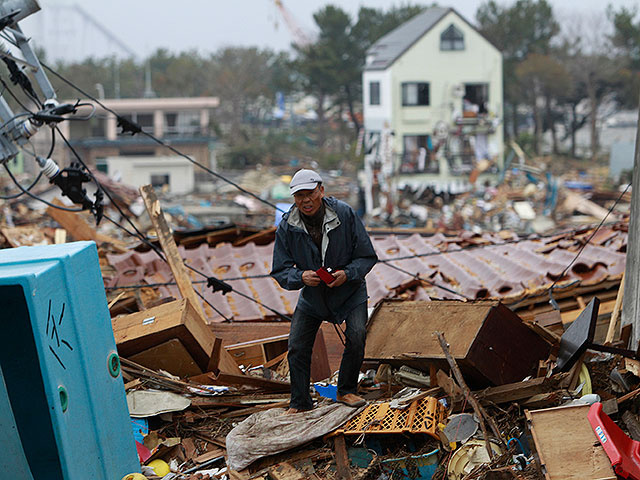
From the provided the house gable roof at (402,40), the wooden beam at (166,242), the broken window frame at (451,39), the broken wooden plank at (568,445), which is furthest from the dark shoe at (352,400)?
the broken window frame at (451,39)

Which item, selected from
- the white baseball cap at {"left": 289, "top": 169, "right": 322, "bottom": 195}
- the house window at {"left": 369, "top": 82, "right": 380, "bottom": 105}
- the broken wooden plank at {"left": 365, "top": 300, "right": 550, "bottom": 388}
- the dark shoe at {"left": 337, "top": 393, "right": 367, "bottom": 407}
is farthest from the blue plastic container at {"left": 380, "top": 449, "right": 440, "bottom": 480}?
the house window at {"left": 369, "top": 82, "right": 380, "bottom": 105}

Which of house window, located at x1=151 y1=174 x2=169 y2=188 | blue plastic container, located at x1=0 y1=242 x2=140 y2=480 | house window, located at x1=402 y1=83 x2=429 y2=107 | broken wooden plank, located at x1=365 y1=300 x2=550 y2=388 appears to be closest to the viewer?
blue plastic container, located at x1=0 y1=242 x2=140 y2=480

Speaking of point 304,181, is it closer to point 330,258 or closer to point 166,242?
point 330,258

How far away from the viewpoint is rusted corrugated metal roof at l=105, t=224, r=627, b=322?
9.95 meters

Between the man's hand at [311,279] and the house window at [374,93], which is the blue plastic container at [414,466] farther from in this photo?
the house window at [374,93]

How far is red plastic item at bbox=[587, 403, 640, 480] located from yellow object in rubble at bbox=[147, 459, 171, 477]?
9.14 ft

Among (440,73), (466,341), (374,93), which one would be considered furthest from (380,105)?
(466,341)

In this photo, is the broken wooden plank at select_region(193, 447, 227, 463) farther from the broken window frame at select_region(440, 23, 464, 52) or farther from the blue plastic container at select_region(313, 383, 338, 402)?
the broken window frame at select_region(440, 23, 464, 52)

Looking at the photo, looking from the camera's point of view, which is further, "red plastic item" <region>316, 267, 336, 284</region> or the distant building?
the distant building

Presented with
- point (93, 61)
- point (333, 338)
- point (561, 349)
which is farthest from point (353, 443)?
point (93, 61)

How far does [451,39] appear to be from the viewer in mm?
53719

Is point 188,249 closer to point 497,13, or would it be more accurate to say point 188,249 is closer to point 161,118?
point 161,118

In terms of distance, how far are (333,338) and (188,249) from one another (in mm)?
5769

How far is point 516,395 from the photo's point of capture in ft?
18.1
